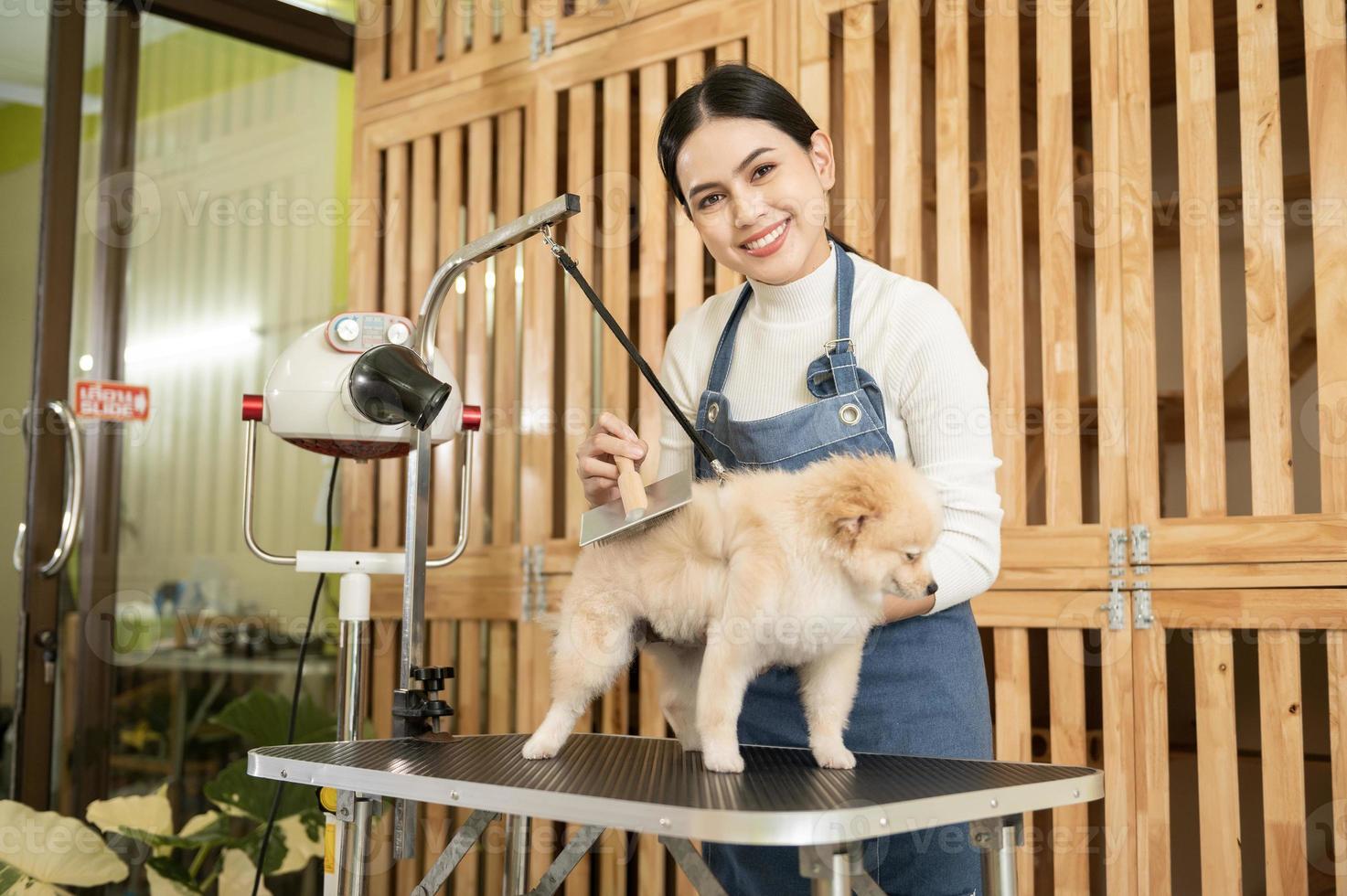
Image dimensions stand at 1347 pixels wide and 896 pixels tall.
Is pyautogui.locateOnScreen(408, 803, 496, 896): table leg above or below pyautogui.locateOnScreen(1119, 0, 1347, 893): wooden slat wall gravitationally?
below

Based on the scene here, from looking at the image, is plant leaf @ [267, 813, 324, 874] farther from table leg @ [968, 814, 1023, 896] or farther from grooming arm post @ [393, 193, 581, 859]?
table leg @ [968, 814, 1023, 896]

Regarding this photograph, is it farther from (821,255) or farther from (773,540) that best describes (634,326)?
(773,540)

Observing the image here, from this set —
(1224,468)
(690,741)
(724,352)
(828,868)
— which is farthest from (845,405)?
(1224,468)

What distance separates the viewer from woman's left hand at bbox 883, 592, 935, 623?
136 centimetres

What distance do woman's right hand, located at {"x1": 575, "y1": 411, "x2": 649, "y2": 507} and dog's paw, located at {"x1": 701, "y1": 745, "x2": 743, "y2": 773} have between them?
35 centimetres

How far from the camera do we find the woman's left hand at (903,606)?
1.36 meters

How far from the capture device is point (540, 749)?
1.39 m

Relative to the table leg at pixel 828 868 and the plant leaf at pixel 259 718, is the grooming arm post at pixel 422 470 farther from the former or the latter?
the plant leaf at pixel 259 718

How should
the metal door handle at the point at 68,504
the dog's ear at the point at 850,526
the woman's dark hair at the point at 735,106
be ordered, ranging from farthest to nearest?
the metal door handle at the point at 68,504 → the woman's dark hair at the point at 735,106 → the dog's ear at the point at 850,526

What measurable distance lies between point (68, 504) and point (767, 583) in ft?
8.18

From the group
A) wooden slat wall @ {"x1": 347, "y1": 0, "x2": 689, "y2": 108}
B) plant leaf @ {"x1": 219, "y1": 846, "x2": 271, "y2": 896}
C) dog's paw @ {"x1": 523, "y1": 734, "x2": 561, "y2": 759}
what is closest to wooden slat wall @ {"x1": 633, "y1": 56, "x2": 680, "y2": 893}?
wooden slat wall @ {"x1": 347, "y1": 0, "x2": 689, "y2": 108}

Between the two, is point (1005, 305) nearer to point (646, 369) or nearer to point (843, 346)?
point (843, 346)

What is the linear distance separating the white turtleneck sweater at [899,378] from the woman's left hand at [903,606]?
0.02 metres

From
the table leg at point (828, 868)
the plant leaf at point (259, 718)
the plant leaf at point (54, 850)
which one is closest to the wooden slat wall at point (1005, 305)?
the plant leaf at point (259, 718)
